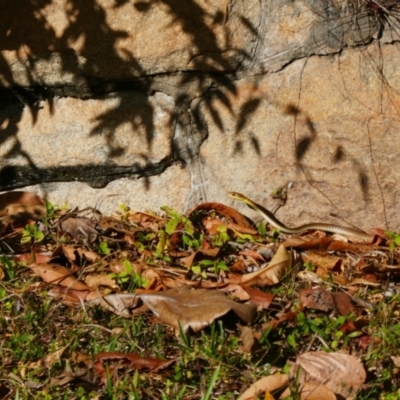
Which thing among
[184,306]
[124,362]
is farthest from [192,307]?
[124,362]

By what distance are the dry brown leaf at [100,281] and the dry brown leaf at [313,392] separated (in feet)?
4.46

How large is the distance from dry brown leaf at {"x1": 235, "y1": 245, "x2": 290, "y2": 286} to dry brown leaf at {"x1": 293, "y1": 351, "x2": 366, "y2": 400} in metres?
Result: 0.83

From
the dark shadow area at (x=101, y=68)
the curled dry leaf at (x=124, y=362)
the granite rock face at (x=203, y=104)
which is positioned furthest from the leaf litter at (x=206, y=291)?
the dark shadow area at (x=101, y=68)

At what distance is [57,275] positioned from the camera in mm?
4723

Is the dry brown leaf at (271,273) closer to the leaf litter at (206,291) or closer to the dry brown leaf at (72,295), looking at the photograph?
the leaf litter at (206,291)

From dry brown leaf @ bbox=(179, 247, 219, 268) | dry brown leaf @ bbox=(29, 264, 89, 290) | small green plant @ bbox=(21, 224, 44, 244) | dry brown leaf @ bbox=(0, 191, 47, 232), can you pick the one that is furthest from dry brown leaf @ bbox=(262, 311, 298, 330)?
dry brown leaf @ bbox=(0, 191, 47, 232)

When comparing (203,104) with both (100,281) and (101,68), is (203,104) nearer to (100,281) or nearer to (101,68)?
(101,68)

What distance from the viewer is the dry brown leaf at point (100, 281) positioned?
466cm

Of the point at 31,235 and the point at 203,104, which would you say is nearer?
the point at 31,235

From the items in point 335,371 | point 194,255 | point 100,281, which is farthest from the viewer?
point 194,255

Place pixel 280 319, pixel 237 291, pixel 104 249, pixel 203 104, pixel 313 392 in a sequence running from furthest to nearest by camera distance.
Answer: pixel 203 104, pixel 104 249, pixel 237 291, pixel 280 319, pixel 313 392

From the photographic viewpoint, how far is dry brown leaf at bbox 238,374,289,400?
3611 millimetres

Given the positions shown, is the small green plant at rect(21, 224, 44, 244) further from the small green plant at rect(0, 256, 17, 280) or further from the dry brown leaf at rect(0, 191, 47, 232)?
the small green plant at rect(0, 256, 17, 280)

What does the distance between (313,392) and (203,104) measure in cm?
236
